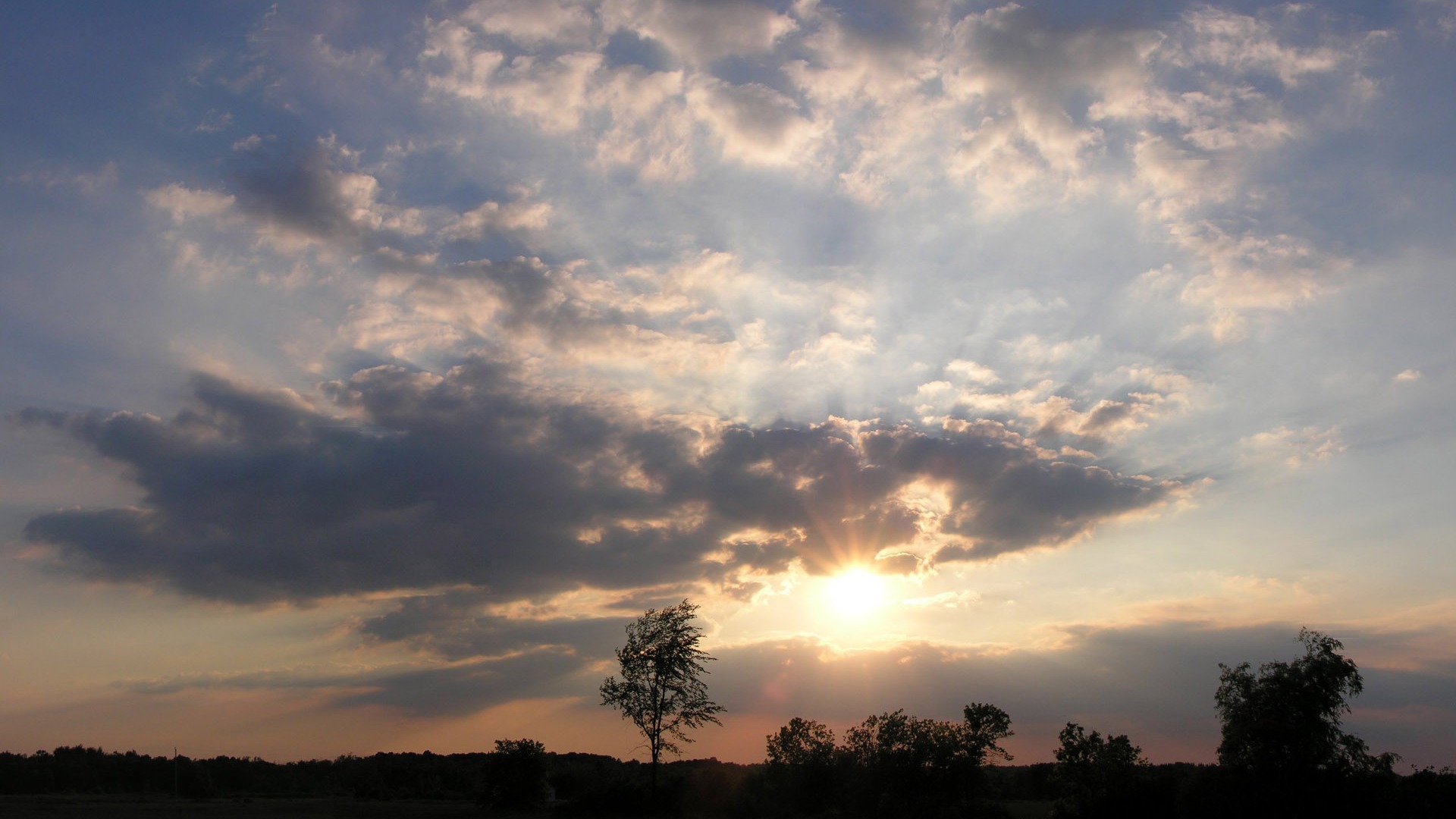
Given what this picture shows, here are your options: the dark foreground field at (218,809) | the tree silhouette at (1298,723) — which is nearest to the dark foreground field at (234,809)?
the dark foreground field at (218,809)

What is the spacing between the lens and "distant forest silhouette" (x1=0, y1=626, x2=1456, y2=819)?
5653 centimetres

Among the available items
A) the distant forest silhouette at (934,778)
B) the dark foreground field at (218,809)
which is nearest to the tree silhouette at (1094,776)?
the distant forest silhouette at (934,778)

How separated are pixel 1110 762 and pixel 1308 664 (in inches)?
617

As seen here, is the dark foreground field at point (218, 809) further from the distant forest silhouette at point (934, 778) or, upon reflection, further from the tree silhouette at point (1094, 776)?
the tree silhouette at point (1094, 776)

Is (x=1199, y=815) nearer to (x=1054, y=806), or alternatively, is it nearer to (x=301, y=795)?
Answer: (x=1054, y=806)

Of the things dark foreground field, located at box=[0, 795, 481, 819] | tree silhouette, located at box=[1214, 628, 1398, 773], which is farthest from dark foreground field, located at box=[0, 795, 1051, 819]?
tree silhouette, located at box=[1214, 628, 1398, 773]

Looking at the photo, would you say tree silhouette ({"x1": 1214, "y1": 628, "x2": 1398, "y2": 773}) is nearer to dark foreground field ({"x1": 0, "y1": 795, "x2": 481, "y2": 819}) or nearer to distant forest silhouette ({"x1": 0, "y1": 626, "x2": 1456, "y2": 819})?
distant forest silhouette ({"x1": 0, "y1": 626, "x2": 1456, "y2": 819})

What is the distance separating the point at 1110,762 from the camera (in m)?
65.0

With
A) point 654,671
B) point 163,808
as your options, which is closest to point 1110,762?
point 654,671

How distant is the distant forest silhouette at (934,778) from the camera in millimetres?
56531

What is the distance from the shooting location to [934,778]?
246 ft

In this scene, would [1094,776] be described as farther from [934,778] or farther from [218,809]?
[218,809]

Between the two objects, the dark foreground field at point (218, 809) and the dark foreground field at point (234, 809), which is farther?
the dark foreground field at point (234, 809)

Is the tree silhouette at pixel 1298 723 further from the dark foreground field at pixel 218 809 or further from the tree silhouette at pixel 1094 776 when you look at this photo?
the dark foreground field at pixel 218 809
